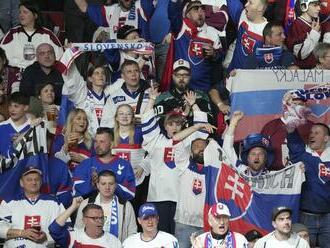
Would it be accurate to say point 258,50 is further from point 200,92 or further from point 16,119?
point 16,119

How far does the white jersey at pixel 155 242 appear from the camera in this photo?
1313 cm

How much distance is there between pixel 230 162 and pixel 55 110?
2.41 m

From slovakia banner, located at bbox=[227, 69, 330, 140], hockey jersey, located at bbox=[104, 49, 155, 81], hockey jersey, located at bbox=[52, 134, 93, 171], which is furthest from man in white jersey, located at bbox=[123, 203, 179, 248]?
hockey jersey, located at bbox=[104, 49, 155, 81]

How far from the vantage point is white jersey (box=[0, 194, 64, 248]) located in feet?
45.0

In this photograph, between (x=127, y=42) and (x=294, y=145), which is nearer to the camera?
(x=294, y=145)

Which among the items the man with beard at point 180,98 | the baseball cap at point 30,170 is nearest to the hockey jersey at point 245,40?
the man with beard at point 180,98

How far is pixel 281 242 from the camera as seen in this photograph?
13.2 m

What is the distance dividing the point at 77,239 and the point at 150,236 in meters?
0.76

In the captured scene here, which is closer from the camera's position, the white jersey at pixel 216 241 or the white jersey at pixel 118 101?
the white jersey at pixel 216 241

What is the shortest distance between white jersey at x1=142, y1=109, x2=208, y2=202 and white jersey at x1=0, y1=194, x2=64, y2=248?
3.70ft

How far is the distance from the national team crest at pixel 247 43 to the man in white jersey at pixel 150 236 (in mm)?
3438

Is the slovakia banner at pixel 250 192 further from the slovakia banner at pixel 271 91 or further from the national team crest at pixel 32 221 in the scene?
the national team crest at pixel 32 221

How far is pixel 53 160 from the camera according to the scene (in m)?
14.5

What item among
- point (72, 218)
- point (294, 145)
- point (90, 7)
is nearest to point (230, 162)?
point (294, 145)
